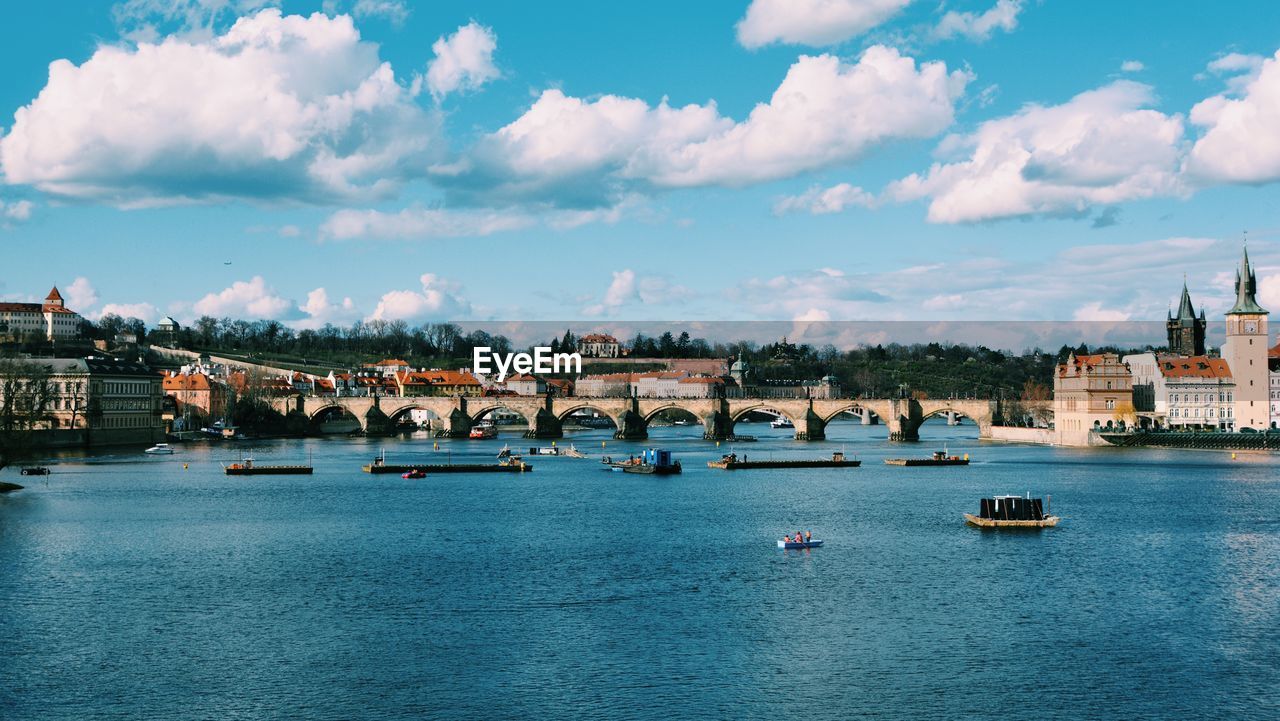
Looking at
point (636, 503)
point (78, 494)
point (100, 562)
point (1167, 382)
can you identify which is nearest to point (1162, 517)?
point (636, 503)

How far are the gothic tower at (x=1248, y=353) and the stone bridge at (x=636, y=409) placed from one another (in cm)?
2317

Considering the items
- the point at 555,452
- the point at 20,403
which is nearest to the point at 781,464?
the point at 555,452

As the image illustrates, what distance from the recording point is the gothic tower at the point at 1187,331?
140 m

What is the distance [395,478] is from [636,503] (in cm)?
2331

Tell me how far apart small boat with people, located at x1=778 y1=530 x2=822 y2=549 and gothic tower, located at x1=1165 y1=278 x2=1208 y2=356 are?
103093mm

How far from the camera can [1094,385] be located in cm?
12775

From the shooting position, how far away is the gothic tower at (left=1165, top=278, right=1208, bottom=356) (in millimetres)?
139625

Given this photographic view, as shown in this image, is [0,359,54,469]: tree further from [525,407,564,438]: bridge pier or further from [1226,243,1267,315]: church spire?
[1226,243,1267,315]: church spire

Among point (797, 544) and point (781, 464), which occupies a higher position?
point (781, 464)

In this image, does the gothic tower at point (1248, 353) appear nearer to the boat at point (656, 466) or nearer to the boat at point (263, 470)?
the boat at point (656, 466)

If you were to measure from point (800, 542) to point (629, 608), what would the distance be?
1389 cm

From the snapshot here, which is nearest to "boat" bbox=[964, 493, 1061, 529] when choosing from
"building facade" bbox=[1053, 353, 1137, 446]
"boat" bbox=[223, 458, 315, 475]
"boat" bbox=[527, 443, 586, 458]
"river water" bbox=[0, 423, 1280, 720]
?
"river water" bbox=[0, 423, 1280, 720]

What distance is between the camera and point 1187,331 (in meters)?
140

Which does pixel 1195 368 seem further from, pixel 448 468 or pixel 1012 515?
pixel 1012 515
